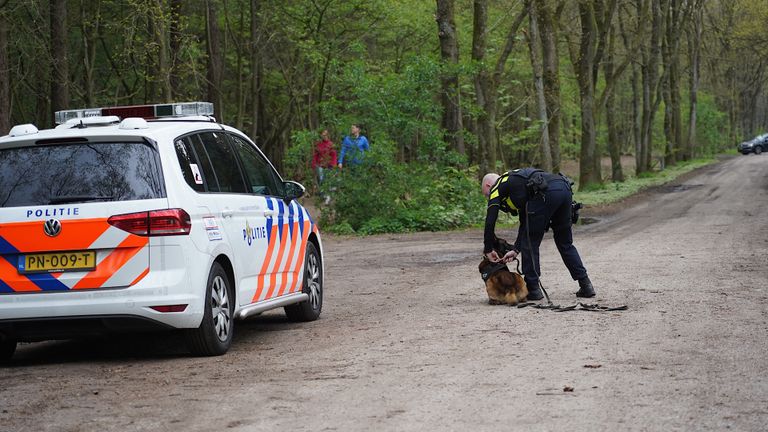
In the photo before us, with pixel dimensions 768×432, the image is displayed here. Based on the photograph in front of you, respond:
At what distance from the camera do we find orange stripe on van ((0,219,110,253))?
291 inches

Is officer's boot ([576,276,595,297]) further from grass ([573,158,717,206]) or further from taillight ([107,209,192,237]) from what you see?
grass ([573,158,717,206])

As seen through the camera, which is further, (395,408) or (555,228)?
(555,228)

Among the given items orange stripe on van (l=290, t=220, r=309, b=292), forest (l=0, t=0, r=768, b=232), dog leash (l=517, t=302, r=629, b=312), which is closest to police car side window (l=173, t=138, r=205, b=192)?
orange stripe on van (l=290, t=220, r=309, b=292)

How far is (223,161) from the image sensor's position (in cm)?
876

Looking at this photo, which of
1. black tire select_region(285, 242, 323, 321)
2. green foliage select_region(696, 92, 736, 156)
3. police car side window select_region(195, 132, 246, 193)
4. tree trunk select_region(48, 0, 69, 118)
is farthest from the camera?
green foliage select_region(696, 92, 736, 156)

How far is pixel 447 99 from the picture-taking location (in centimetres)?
2409

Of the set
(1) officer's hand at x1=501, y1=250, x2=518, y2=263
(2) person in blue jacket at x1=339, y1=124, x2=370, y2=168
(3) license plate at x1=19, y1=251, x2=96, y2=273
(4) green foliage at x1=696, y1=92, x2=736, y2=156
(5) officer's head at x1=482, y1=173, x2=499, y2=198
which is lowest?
(1) officer's hand at x1=501, y1=250, x2=518, y2=263

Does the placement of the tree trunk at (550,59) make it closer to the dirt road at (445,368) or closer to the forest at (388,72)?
the forest at (388,72)

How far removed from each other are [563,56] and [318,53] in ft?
46.1

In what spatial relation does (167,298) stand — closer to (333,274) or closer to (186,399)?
(186,399)

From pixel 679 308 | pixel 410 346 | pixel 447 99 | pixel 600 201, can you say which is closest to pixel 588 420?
pixel 410 346

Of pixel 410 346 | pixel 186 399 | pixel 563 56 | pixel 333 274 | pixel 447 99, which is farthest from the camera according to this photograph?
pixel 563 56

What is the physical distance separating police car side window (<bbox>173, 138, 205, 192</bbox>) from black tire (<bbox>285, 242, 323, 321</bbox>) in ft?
7.36

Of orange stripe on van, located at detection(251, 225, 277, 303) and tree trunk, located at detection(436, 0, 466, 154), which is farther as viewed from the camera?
tree trunk, located at detection(436, 0, 466, 154)
